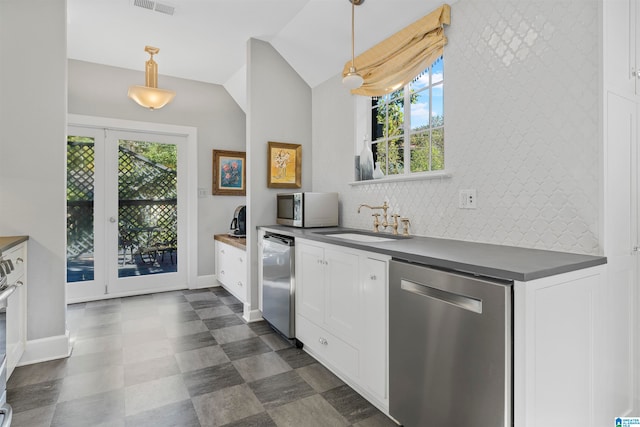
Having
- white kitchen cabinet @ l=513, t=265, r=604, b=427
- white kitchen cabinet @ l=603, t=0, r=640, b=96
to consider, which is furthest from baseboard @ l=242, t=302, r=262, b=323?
white kitchen cabinet @ l=603, t=0, r=640, b=96

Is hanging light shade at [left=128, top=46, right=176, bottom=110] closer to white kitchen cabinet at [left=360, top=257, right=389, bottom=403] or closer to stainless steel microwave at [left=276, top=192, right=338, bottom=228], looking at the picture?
stainless steel microwave at [left=276, top=192, right=338, bottom=228]

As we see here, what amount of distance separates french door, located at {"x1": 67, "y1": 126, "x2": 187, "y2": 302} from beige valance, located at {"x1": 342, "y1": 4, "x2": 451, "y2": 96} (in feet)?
9.27

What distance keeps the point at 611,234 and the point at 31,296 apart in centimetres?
359

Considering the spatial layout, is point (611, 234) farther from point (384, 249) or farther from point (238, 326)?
point (238, 326)

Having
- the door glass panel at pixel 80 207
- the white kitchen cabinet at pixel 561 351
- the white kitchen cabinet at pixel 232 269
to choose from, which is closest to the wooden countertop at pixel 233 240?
the white kitchen cabinet at pixel 232 269

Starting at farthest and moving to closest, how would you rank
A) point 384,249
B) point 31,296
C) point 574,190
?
point 31,296
point 384,249
point 574,190

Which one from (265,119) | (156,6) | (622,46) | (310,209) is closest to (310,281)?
(310,209)

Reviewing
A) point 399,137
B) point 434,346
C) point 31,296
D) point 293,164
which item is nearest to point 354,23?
point 399,137

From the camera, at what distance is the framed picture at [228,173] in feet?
15.5

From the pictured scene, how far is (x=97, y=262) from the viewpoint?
13.5 feet

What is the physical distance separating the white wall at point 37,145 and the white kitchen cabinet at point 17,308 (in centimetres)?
8

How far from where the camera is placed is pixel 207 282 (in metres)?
4.70

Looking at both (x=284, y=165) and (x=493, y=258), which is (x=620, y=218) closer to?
(x=493, y=258)

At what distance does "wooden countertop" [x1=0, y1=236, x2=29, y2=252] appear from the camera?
2005 millimetres
